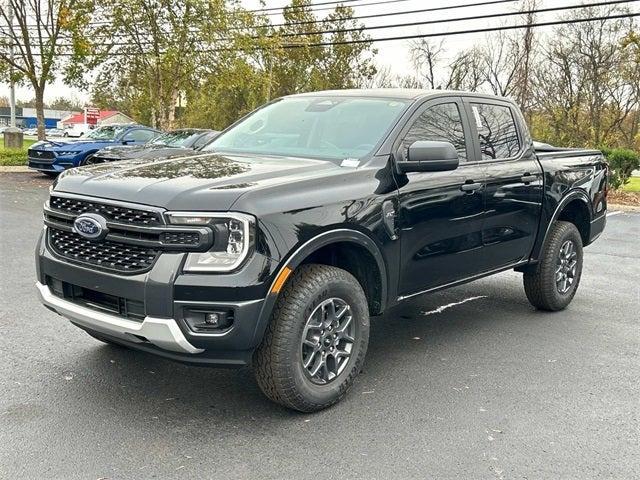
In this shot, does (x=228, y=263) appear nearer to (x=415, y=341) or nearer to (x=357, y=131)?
(x=357, y=131)

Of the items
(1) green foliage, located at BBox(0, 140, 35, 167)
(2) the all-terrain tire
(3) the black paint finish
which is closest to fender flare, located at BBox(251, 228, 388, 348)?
(3) the black paint finish

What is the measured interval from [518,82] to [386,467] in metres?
35.3

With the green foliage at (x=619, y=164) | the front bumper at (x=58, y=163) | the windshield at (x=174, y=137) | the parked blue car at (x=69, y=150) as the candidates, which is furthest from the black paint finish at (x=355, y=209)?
the green foliage at (x=619, y=164)

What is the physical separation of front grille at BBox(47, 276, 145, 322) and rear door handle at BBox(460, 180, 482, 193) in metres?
2.47

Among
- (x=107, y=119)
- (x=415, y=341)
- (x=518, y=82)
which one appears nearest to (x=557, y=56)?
(x=518, y=82)

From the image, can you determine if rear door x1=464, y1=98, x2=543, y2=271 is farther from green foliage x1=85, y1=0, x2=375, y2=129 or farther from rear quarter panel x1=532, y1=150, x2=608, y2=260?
green foliage x1=85, y1=0, x2=375, y2=129

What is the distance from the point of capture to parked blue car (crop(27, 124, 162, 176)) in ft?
51.8

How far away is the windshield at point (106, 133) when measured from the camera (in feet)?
55.5

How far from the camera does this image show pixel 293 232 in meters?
3.38

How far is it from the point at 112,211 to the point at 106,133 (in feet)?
49.4

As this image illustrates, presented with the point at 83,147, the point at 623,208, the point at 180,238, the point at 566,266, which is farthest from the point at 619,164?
the point at 180,238

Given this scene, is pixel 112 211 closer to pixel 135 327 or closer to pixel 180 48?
pixel 135 327

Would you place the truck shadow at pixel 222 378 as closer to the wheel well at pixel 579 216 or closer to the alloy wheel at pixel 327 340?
the alloy wheel at pixel 327 340

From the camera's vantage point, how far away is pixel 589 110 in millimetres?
33406
